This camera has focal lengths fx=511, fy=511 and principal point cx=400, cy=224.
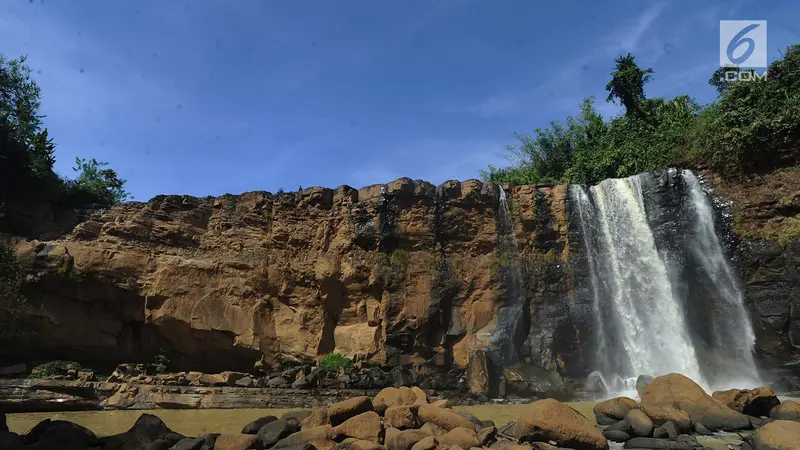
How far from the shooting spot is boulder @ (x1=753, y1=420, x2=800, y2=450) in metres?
8.20

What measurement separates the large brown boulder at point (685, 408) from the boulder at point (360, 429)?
586cm

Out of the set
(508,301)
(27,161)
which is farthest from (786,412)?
(27,161)

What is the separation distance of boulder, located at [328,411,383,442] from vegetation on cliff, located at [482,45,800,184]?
20322mm

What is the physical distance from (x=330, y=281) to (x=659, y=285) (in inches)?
553

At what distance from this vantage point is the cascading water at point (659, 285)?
19.3 metres

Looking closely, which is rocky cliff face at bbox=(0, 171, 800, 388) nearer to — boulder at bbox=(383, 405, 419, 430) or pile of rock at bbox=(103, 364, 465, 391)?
Result: pile of rock at bbox=(103, 364, 465, 391)

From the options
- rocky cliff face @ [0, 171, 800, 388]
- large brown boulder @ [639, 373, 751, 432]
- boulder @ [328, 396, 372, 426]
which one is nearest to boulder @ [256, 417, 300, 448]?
boulder @ [328, 396, 372, 426]

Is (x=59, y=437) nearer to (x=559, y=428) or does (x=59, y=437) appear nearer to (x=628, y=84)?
(x=559, y=428)

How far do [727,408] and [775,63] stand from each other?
19.8 metres

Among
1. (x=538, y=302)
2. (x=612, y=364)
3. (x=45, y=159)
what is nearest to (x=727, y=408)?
(x=612, y=364)

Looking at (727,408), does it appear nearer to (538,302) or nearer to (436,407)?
(436,407)

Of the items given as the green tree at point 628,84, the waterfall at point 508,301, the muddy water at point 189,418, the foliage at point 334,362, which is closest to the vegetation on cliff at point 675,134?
the green tree at point 628,84

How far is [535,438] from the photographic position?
29.6ft

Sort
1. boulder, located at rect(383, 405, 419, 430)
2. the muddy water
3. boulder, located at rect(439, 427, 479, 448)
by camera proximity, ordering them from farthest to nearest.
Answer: the muddy water < boulder, located at rect(383, 405, 419, 430) < boulder, located at rect(439, 427, 479, 448)
